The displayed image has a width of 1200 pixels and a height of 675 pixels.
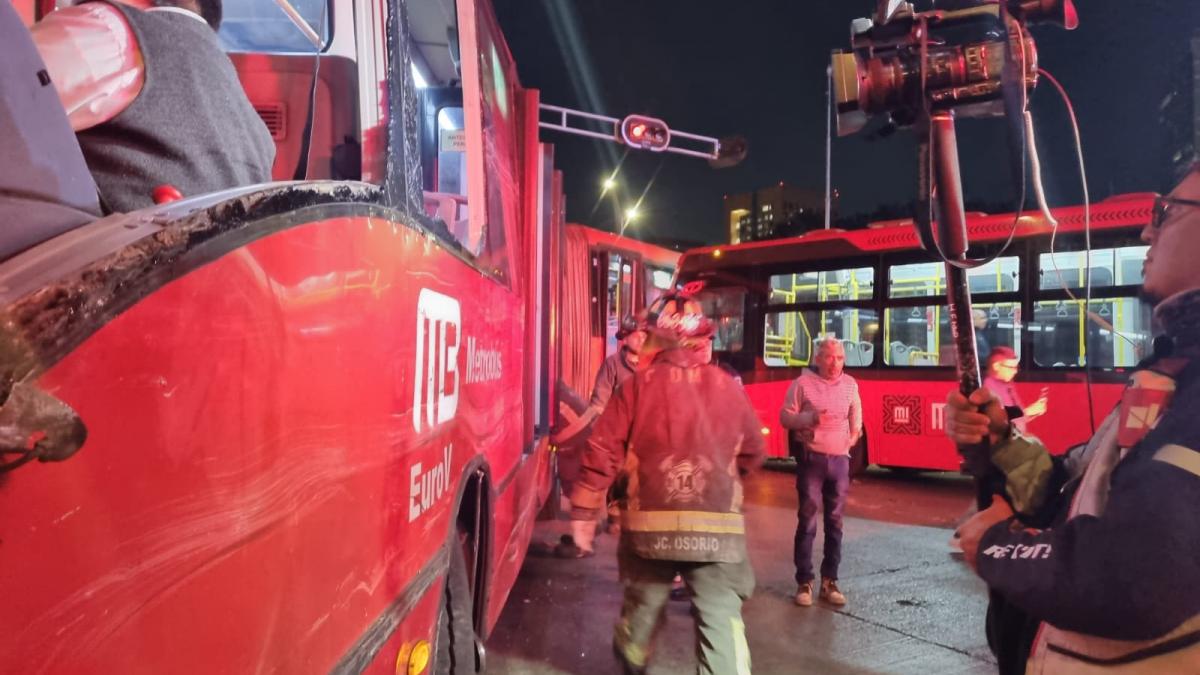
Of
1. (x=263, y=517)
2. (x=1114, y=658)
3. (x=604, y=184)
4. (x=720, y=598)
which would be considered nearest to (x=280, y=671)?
(x=263, y=517)

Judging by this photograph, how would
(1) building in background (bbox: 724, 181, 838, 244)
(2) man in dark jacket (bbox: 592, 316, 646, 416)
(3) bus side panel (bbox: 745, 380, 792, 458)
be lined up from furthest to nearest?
(1) building in background (bbox: 724, 181, 838, 244) → (3) bus side panel (bbox: 745, 380, 792, 458) → (2) man in dark jacket (bbox: 592, 316, 646, 416)

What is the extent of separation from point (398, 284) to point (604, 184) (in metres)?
21.5

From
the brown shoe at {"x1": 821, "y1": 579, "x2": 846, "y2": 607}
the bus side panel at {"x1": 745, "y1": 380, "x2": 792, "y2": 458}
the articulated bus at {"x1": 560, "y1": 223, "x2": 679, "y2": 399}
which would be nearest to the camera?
the brown shoe at {"x1": 821, "y1": 579, "x2": 846, "y2": 607}

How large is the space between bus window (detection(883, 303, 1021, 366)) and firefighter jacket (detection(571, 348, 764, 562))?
27.1ft

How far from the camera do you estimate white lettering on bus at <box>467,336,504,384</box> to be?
3016 millimetres

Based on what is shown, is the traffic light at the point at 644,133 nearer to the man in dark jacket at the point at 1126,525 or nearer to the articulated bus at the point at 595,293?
the articulated bus at the point at 595,293

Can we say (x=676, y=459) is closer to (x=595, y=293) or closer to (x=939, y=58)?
(x=939, y=58)

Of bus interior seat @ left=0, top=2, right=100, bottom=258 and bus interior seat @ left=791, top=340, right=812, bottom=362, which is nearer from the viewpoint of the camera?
bus interior seat @ left=0, top=2, right=100, bottom=258

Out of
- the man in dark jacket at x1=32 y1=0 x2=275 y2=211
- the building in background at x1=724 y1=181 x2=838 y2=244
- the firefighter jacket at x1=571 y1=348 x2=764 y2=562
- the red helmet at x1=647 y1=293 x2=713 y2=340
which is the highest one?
the building in background at x1=724 y1=181 x2=838 y2=244

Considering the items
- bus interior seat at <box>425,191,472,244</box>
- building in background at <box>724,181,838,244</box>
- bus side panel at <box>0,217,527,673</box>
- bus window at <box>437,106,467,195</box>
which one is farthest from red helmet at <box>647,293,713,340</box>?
Result: building in background at <box>724,181,838,244</box>

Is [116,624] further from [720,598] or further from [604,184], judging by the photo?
[604,184]

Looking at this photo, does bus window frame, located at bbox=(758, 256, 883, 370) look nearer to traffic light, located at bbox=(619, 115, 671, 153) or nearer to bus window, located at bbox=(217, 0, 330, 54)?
traffic light, located at bbox=(619, 115, 671, 153)

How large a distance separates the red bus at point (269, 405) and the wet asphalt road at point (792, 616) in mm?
1667

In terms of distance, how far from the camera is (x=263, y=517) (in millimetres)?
1308
